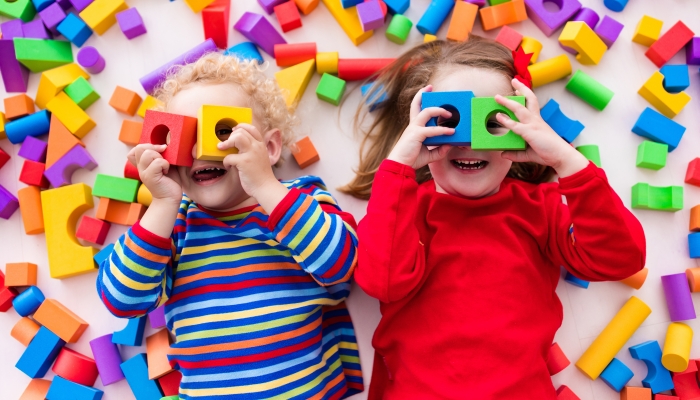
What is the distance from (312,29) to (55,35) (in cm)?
72

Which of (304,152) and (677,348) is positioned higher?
(304,152)

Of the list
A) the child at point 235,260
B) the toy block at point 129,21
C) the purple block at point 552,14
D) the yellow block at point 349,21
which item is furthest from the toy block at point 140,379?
the purple block at point 552,14

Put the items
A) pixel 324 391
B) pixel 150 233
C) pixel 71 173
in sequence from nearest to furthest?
pixel 150 233 → pixel 324 391 → pixel 71 173

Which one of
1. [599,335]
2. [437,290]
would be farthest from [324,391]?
[599,335]

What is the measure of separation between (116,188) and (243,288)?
0.49m

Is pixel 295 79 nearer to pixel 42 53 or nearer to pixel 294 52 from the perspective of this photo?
pixel 294 52

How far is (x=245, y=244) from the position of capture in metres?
1.11

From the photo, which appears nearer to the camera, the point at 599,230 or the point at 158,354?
the point at 599,230

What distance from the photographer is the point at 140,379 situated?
1.25 meters

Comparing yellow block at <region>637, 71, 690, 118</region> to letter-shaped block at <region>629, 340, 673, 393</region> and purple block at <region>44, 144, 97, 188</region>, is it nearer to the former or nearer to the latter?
letter-shaped block at <region>629, 340, 673, 393</region>

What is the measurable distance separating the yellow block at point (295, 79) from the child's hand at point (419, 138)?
0.42 meters

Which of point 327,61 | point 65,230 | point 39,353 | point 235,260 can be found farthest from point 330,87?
point 39,353

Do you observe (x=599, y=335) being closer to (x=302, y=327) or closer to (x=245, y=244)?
(x=302, y=327)

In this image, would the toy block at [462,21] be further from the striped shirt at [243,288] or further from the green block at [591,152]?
the striped shirt at [243,288]
